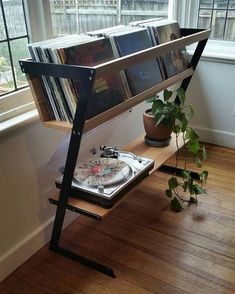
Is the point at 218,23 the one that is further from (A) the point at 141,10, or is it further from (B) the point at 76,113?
(B) the point at 76,113

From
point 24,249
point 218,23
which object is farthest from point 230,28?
point 24,249

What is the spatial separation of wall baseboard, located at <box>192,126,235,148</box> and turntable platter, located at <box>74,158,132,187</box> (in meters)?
1.37

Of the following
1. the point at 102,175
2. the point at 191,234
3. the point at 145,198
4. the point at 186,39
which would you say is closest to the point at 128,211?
the point at 145,198

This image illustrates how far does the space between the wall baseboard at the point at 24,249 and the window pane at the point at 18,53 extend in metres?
0.72

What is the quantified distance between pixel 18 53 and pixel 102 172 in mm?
670

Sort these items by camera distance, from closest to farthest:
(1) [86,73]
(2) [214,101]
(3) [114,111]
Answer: (1) [86,73]
(3) [114,111]
(2) [214,101]

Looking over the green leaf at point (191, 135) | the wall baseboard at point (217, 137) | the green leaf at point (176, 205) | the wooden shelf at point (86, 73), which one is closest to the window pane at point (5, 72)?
the wooden shelf at point (86, 73)

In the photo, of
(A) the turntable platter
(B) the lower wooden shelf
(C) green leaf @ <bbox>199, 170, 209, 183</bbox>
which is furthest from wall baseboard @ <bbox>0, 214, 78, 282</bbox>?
(C) green leaf @ <bbox>199, 170, 209, 183</bbox>

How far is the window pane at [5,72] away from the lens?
4.76 feet

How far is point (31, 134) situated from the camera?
150cm

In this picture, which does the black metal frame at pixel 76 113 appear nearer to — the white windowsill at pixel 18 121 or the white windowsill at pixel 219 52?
the white windowsill at pixel 18 121

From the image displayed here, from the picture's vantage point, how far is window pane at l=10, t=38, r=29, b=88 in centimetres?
149

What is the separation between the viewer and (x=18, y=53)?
4.97 feet

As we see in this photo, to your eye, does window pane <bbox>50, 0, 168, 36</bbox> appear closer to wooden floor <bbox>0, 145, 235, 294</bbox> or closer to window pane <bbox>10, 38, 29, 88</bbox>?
window pane <bbox>10, 38, 29, 88</bbox>
